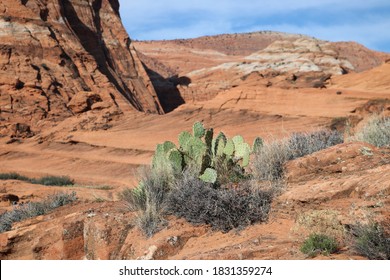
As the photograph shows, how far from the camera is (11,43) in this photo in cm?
2912

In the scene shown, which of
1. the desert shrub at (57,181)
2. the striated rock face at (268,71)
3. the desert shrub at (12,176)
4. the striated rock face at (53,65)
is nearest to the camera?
the desert shrub at (57,181)

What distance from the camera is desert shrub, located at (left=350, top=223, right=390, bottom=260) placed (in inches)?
166

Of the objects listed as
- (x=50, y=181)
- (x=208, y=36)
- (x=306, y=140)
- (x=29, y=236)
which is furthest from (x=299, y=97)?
(x=208, y=36)

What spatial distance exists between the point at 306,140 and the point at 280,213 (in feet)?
9.25

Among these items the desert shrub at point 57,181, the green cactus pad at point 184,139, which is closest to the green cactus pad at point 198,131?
the green cactus pad at point 184,139

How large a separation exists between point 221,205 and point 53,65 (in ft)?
86.7

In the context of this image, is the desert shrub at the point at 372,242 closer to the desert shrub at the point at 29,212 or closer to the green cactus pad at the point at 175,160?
the green cactus pad at the point at 175,160

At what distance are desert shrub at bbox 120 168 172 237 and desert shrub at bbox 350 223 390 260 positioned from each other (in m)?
2.38

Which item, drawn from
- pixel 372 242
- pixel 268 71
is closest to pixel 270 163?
pixel 372 242

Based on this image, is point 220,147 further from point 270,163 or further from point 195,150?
point 270,163

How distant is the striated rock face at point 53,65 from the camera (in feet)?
91.9

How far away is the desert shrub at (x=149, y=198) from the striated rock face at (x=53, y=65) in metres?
21.6

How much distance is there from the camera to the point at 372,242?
14.1 ft

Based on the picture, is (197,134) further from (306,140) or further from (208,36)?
(208,36)
